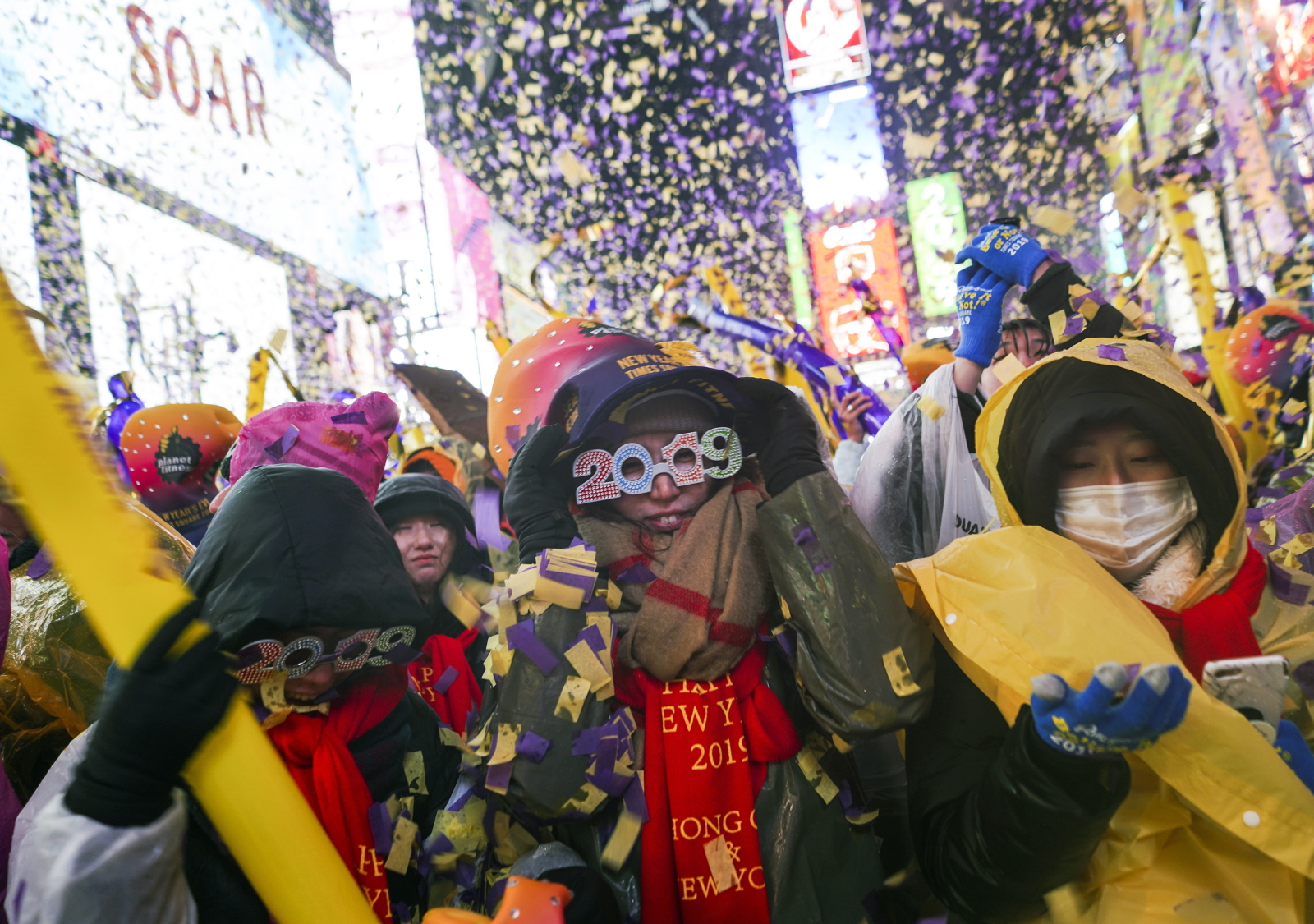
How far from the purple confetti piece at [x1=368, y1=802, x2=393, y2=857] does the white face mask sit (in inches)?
67.2

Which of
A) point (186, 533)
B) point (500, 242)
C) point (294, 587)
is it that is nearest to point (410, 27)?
point (500, 242)

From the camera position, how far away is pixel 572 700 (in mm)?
1675

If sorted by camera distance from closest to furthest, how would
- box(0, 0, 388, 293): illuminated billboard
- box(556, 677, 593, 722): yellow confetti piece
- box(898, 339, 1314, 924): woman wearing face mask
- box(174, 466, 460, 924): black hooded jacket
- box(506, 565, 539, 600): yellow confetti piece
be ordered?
box(898, 339, 1314, 924): woman wearing face mask → box(174, 466, 460, 924): black hooded jacket → box(556, 677, 593, 722): yellow confetti piece → box(506, 565, 539, 600): yellow confetti piece → box(0, 0, 388, 293): illuminated billboard

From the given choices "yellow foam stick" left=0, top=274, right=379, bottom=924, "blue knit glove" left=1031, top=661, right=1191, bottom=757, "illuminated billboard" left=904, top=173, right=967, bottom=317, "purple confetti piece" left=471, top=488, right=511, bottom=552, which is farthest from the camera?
"illuminated billboard" left=904, top=173, right=967, bottom=317

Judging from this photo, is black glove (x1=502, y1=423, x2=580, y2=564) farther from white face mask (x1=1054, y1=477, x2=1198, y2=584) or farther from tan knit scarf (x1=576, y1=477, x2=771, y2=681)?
white face mask (x1=1054, y1=477, x2=1198, y2=584)

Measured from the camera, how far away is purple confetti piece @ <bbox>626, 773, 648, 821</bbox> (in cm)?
171

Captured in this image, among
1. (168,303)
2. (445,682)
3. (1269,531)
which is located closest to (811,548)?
(445,682)

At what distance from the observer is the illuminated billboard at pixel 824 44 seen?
14312mm

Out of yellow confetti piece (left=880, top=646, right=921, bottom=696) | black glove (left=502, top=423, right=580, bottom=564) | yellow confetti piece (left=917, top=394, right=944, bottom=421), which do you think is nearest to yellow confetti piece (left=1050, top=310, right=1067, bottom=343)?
yellow confetti piece (left=917, top=394, right=944, bottom=421)

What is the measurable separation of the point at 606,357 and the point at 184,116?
1099cm

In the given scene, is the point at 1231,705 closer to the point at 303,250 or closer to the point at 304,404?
the point at 304,404

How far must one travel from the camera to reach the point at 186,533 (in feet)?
11.9

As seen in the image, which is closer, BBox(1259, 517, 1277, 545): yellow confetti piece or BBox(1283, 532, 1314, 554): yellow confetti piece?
BBox(1283, 532, 1314, 554): yellow confetti piece

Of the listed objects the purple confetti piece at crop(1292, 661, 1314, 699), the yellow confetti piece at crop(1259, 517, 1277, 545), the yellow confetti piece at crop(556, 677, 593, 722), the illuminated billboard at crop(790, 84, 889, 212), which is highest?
the illuminated billboard at crop(790, 84, 889, 212)
